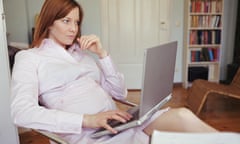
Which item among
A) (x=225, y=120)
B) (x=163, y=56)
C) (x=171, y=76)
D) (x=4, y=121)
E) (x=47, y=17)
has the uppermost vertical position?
(x=47, y=17)

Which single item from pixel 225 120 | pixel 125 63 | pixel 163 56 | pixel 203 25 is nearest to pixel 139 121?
pixel 163 56

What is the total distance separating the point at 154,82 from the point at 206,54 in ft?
11.2

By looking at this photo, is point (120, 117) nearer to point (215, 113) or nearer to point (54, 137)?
point (54, 137)

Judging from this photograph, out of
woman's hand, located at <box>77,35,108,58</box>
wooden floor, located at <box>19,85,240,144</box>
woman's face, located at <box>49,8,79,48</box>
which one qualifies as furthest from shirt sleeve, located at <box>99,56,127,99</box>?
wooden floor, located at <box>19,85,240,144</box>

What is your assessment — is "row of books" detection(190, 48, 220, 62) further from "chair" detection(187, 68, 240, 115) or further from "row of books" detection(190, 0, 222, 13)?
"chair" detection(187, 68, 240, 115)

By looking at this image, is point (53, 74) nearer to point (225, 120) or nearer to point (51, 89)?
point (51, 89)

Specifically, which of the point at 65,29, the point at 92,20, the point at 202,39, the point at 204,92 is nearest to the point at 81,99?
the point at 65,29

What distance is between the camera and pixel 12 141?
225 centimetres

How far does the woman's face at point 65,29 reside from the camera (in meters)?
1.43

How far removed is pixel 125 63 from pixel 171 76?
9.70 feet

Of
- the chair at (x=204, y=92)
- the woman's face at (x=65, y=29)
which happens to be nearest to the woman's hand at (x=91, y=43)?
the woman's face at (x=65, y=29)

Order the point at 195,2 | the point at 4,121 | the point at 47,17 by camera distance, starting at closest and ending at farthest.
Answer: the point at 47,17
the point at 4,121
the point at 195,2

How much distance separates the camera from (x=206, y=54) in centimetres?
429

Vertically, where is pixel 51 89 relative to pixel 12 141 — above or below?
above
